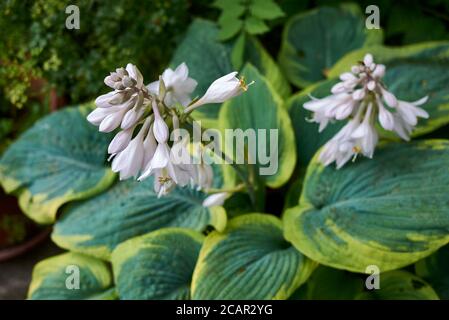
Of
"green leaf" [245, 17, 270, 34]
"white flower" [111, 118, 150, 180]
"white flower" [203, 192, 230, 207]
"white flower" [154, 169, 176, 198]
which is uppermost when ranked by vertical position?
"green leaf" [245, 17, 270, 34]

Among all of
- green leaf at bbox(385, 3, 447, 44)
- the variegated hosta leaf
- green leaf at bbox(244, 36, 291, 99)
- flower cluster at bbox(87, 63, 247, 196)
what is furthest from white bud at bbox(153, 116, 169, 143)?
green leaf at bbox(385, 3, 447, 44)

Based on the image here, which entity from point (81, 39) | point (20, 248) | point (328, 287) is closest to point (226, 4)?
A: point (81, 39)

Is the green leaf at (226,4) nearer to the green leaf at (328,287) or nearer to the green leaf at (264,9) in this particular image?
the green leaf at (264,9)

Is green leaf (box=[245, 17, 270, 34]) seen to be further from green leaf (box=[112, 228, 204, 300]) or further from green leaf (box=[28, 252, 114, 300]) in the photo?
green leaf (box=[28, 252, 114, 300])

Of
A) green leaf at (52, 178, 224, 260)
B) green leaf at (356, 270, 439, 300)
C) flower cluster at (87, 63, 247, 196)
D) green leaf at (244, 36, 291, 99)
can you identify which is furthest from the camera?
green leaf at (244, 36, 291, 99)

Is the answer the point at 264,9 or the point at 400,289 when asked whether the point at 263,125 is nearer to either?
the point at 264,9
